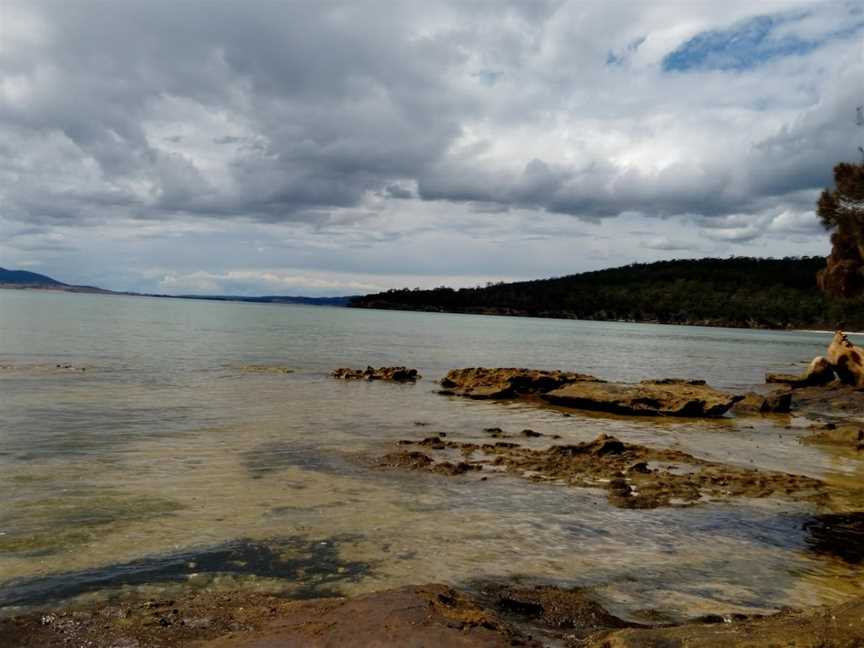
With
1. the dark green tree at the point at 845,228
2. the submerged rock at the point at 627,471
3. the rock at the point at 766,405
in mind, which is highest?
the dark green tree at the point at 845,228

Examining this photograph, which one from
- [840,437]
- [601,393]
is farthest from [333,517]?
[601,393]

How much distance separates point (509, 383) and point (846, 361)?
17835 mm

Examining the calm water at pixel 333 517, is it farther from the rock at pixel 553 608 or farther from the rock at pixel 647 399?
the rock at pixel 647 399

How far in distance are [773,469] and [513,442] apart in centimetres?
592

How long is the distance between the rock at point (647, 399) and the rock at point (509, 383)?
7.24 feet

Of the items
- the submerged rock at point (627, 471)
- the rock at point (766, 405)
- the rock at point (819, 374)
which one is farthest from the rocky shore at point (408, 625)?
the rock at point (819, 374)

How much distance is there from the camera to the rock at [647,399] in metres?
23.1

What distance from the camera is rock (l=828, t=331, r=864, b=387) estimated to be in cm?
3075

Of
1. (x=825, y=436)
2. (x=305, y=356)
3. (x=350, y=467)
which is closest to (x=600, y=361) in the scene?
(x=305, y=356)

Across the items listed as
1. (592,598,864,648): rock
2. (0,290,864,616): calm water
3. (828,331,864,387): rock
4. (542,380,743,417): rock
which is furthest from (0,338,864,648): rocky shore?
(828,331,864,387): rock

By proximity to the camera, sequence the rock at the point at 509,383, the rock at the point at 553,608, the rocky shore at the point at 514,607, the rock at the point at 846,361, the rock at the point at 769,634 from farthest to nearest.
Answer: the rock at the point at 846,361, the rock at the point at 509,383, the rock at the point at 553,608, the rocky shore at the point at 514,607, the rock at the point at 769,634

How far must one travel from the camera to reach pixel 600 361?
49.9 meters

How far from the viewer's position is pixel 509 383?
26766mm

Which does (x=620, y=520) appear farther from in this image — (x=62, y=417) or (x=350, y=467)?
(x=62, y=417)
